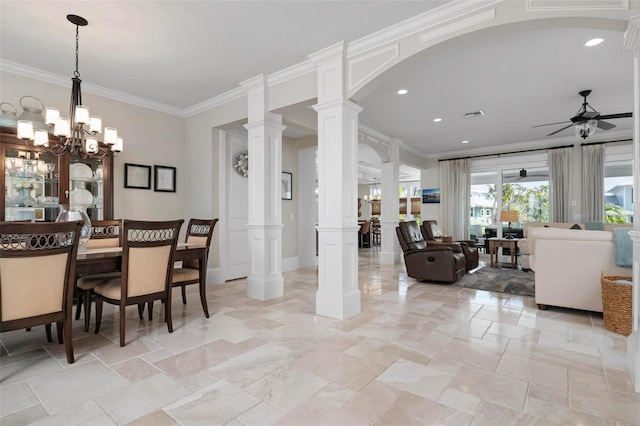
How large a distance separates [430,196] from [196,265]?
7237 mm

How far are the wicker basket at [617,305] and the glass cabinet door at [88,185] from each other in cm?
575

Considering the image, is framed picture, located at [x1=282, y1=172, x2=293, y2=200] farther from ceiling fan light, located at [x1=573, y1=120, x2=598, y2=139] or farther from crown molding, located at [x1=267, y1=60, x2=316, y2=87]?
ceiling fan light, located at [x1=573, y1=120, x2=598, y2=139]

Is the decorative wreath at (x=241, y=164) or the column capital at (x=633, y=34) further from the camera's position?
the decorative wreath at (x=241, y=164)

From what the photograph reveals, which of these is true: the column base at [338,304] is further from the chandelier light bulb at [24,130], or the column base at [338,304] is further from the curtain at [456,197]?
the curtain at [456,197]

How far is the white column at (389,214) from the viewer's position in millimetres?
7145

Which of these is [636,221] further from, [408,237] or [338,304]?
[408,237]

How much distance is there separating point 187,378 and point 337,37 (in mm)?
3177

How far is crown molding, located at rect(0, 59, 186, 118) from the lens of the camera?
3615 mm

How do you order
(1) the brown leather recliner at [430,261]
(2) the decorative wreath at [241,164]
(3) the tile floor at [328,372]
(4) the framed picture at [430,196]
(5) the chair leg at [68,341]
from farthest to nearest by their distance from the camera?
(4) the framed picture at [430,196] → (2) the decorative wreath at [241,164] → (1) the brown leather recliner at [430,261] → (5) the chair leg at [68,341] → (3) the tile floor at [328,372]

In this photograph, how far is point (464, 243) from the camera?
6160 mm

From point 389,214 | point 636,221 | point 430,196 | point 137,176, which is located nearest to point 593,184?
point 430,196

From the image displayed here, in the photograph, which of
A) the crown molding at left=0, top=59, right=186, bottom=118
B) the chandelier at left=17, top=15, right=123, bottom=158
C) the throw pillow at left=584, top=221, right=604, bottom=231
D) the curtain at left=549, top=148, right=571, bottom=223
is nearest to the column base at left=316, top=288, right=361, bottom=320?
the chandelier at left=17, top=15, right=123, bottom=158

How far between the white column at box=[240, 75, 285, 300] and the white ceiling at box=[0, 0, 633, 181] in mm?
483

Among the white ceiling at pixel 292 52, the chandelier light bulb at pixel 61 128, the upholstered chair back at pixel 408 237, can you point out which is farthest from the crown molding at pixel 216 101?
the upholstered chair back at pixel 408 237
